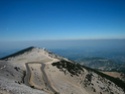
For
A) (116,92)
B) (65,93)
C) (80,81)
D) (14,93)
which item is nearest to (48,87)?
(65,93)

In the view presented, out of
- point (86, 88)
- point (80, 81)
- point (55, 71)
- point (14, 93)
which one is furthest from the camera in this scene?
point (55, 71)

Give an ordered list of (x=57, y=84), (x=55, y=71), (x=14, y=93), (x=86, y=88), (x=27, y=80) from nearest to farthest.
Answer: (x=14, y=93) < (x=27, y=80) < (x=57, y=84) < (x=86, y=88) < (x=55, y=71)

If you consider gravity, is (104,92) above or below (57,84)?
below

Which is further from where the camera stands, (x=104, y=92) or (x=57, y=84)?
(x=104, y=92)

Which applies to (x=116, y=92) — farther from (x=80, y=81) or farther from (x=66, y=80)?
(x=66, y=80)

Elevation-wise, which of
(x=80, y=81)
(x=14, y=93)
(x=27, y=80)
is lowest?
(x=80, y=81)

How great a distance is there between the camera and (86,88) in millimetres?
58562

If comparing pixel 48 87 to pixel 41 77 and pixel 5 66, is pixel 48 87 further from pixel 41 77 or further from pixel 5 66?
pixel 5 66

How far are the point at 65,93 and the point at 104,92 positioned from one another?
19618 mm

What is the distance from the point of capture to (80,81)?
63.2 metres

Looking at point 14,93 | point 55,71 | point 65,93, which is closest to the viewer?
point 14,93

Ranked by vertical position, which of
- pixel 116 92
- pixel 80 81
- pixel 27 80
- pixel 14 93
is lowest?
pixel 116 92

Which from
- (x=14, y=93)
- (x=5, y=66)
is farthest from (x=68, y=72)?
(x=14, y=93)

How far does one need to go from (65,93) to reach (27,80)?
11.8 metres
